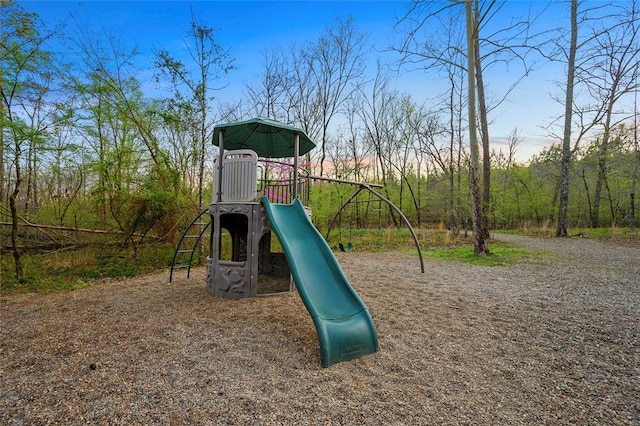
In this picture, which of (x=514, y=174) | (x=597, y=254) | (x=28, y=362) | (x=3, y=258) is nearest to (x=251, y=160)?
(x=28, y=362)

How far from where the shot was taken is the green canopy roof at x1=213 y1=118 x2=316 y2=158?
5.07 m

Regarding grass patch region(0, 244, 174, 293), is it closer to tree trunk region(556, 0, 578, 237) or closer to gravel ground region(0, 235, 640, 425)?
gravel ground region(0, 235, 640, 425)

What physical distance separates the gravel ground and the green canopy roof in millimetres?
2588

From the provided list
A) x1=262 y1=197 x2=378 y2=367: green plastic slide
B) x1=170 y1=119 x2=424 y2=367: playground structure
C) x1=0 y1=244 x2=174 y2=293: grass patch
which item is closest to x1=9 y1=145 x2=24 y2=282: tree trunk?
x1=0 y1=244 x2=174 y2=293: grass patch

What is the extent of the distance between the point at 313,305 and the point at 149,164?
245 inches

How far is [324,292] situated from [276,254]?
322 cm

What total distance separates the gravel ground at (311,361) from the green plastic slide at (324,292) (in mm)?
154


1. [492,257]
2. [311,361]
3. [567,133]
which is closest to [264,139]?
[311,361]

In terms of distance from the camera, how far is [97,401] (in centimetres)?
189

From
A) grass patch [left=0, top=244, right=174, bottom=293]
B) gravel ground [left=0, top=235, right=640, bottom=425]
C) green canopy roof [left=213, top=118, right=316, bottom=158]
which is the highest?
green canopy roof [left=213, top=118, right=316, bottom=158]

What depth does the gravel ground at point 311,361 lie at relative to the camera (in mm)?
1794

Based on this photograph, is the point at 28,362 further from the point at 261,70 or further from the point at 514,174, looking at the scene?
the point at 514,174

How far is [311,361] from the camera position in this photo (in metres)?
2.44

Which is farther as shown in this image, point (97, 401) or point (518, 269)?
point (518, 269)
